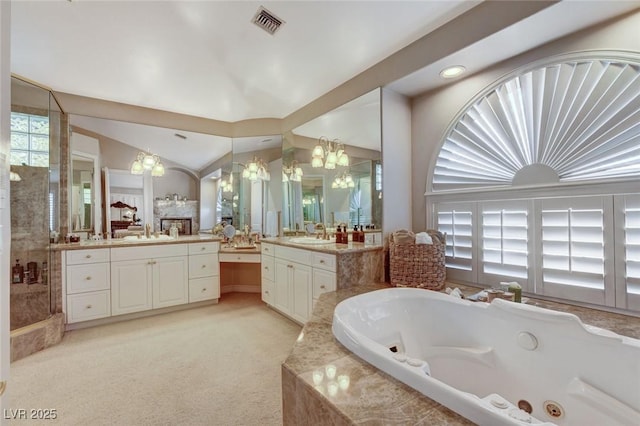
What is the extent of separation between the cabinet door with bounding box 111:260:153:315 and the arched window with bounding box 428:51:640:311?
321 cm

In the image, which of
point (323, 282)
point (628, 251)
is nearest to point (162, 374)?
point (323, 282)

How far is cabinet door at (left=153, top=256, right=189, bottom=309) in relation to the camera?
10.5 feet

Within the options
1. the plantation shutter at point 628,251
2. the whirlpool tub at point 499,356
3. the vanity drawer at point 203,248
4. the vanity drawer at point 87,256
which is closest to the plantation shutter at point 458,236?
the whirlpool tub at point 499,356

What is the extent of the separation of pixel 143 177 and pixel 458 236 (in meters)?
3.74

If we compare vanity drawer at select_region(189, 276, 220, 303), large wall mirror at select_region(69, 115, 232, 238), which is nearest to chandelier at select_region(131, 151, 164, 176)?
large wall mirror at select_region(69, 115, 232, 238)

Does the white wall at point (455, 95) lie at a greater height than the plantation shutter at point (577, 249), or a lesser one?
greater

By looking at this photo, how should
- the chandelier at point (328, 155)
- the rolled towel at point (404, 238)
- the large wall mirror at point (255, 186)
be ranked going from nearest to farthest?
1. the rolled towel at point (404, 238)
2. the chandelier at point (328, 155)
3. the large wall mirror at point (255, 186)

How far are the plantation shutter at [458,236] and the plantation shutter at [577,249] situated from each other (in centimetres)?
47

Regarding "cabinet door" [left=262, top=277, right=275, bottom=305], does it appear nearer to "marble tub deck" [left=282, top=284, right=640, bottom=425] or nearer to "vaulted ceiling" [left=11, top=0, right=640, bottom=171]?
"marble tub deck" [left=282, top=284, right=640, bottom=425]

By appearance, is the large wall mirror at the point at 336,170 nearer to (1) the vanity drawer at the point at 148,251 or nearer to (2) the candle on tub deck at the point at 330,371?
(1) the vanity drawer at the point at 148,251

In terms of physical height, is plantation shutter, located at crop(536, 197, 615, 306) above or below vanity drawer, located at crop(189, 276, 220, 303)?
above

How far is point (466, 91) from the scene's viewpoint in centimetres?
217

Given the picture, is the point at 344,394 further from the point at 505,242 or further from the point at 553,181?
the point at 553,181

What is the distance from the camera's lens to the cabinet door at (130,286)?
298cm
